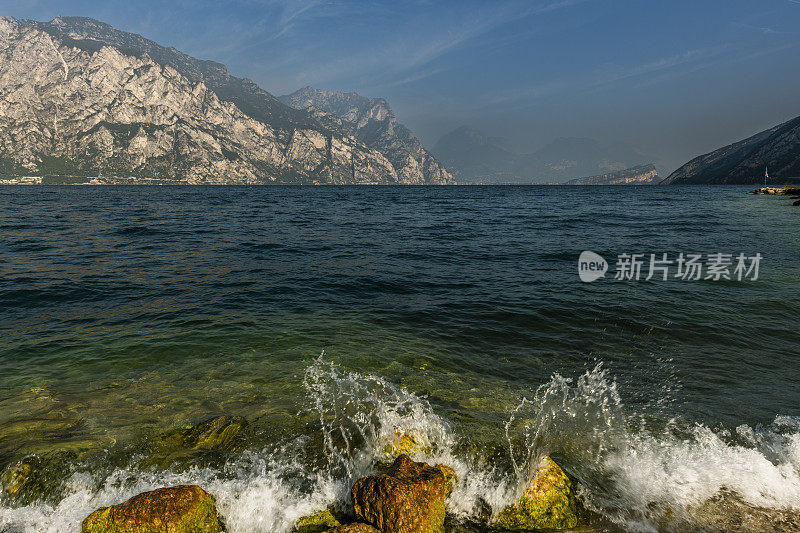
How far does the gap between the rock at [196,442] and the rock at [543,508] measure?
16.6 feet

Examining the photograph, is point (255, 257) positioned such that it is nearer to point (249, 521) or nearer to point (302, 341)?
point (302, 341)

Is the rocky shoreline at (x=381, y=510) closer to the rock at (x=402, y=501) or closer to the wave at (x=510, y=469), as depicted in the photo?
the rock at (x=402, y=501)

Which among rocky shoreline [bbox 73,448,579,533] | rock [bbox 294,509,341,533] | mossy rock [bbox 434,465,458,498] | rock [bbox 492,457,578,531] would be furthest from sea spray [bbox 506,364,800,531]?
rock [bbox 294,509,341,533]

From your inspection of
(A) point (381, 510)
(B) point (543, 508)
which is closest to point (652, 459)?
(B) point (543, 508)

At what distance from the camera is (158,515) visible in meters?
4.75

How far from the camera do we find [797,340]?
11570 mm

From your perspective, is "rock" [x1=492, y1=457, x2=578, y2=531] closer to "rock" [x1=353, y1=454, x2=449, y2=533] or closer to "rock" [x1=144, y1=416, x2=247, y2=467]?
"rock" [x1=353, y1=454, x2=449, y2=533]

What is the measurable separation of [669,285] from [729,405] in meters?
11.5

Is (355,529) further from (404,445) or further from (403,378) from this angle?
(403,378)

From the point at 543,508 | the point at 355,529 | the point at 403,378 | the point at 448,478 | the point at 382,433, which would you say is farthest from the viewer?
the point at 403,378

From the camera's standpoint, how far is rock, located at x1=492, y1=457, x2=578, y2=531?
17.6 ft

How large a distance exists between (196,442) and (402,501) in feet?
15.3

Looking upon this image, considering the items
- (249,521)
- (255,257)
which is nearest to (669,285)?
(249,521)

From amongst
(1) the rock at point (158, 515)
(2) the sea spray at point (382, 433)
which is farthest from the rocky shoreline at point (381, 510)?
(2) the sea spray at point (382, 433)
